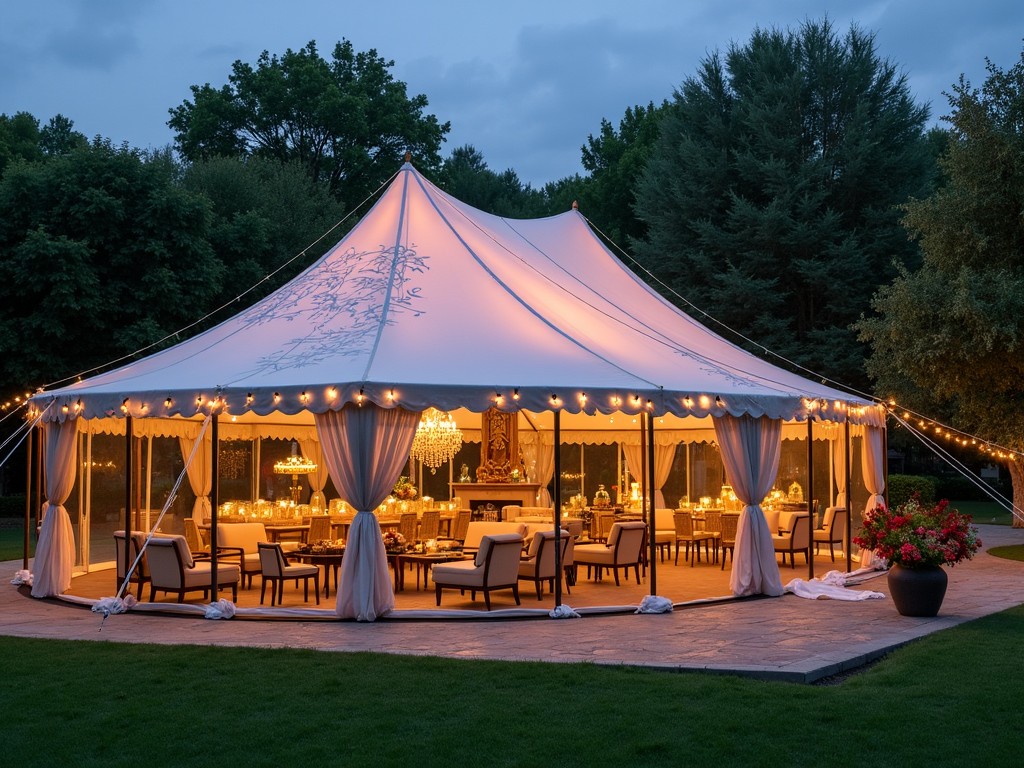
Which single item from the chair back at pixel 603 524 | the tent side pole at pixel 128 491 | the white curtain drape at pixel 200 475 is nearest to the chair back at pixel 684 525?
the chair back at pixel 603 524

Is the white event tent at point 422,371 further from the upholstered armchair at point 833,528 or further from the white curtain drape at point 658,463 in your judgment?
the white curtain drape at point 658,463

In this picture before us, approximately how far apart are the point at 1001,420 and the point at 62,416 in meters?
13.9

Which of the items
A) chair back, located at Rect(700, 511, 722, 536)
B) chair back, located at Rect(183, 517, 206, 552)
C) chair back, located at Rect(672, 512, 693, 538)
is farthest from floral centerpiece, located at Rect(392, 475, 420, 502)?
chair back, located at Rect(700, 511, 722, 536)

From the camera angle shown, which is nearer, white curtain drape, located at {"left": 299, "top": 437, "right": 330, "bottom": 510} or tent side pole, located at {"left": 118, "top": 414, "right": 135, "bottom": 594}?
tent side pole, located at {"left": 118, "top": 414, "right": 135, "bottom": 594}

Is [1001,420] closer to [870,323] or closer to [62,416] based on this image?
[870,323]

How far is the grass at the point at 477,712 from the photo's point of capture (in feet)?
18.1

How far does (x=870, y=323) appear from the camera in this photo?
59.6 ft

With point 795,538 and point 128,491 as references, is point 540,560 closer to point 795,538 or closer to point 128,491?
point 128,491

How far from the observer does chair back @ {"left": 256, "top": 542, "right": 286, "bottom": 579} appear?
36.0 ft

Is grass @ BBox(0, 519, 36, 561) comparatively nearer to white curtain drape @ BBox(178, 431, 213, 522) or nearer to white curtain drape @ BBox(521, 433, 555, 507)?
white curtain drape @ BBox(178, 431, 213, 522)

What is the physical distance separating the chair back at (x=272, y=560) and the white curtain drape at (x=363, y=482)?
3.60ft

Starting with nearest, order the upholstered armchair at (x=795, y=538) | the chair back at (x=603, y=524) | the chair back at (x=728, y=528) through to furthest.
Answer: the upholstered armchair at (x=795, y=538) → the chair back at (x=728, y=528) → the chair back at (x=603, y=524)

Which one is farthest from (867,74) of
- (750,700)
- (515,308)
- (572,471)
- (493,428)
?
(750,700)

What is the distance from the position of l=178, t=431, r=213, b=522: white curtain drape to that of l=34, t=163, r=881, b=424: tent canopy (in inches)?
146
